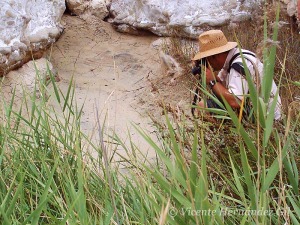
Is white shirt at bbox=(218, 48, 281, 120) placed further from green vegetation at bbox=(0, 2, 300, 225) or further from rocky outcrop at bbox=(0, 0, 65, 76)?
rocky outcrop at bbox=(0, 0, 65, 76)

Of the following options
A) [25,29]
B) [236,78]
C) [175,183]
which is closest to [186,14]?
[25,29]

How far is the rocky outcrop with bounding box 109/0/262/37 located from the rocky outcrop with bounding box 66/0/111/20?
321 millimetres

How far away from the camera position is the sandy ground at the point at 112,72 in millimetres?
4238

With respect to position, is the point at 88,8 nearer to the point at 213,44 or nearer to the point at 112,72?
the point at 112,72

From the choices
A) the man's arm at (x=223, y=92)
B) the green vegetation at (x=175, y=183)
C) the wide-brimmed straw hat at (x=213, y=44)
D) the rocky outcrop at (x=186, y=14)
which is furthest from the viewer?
the rocky outcrop at (x=186, y=14)

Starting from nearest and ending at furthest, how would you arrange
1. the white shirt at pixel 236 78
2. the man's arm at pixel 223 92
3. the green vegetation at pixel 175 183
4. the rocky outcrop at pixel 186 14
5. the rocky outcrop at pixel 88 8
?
the green vegetation at pixel 175 183, the man's arm at pixel 223 92, the white shirt at pixel 236 78, the rocky outcrop at pixel 186 14, the rocky outcrop at pixel 88 8

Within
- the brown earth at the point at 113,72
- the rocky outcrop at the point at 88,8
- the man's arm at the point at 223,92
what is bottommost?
the brown earth at the point at 113,72

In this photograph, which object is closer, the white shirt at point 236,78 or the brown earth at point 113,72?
the white shirt at point 236,78

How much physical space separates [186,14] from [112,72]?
80 centimetres

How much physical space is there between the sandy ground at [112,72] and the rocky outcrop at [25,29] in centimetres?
14

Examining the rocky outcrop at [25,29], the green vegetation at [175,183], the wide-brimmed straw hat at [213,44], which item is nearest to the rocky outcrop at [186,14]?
the rocky outcrop at [25,29]

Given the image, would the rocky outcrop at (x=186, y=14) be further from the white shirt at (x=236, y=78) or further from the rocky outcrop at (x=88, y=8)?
the white shirt at (x=236, y=78)

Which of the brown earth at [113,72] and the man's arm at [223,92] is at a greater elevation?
the man's arm at [223,92]

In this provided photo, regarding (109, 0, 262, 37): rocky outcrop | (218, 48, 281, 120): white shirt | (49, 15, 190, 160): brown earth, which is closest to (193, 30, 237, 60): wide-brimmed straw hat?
(218, 48, 281, 120): white shirt
